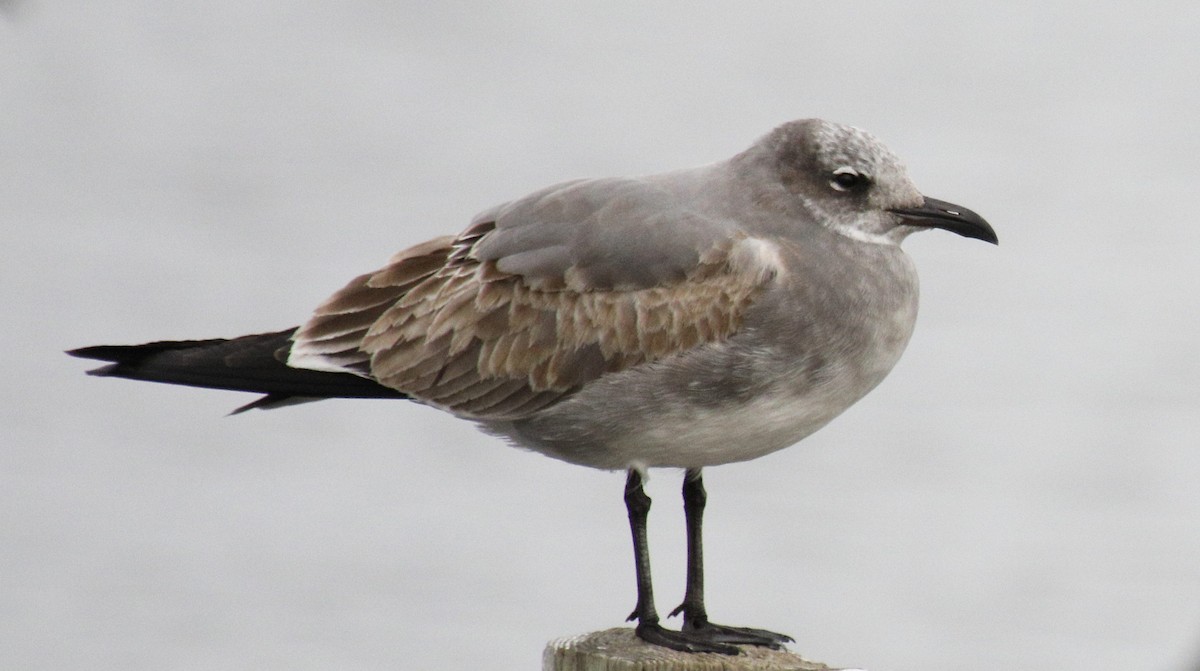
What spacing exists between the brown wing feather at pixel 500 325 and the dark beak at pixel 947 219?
75 centimetres

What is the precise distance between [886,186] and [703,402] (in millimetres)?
1174

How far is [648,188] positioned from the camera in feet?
22.2

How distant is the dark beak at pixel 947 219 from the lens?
694 centimetres

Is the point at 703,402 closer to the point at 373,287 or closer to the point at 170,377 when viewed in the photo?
the point at 373,287

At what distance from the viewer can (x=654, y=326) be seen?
6680 millimetres

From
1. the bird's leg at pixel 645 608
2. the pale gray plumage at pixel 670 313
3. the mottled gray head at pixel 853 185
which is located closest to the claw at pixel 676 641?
the bird's leg at pixel 645 608

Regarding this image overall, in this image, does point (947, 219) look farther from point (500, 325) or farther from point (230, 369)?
point (230, 369)

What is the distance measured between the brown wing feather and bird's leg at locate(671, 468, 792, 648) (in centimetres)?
80

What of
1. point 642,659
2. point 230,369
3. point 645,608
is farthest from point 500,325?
point 642,659

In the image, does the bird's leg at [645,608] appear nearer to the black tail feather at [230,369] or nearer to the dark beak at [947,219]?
the black tail feather at [230,369]

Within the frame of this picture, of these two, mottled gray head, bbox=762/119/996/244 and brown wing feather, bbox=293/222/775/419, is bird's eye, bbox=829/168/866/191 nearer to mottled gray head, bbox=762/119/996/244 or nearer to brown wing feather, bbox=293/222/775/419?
mottled gray head, bbox=762/119/996/244

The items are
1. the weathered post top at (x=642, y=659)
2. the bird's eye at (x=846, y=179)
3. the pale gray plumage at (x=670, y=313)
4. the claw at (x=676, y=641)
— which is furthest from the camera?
the bird's eye at (x=846, y=179)

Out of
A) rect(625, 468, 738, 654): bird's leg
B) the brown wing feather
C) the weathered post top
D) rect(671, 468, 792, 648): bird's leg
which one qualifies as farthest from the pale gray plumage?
the weathered post top

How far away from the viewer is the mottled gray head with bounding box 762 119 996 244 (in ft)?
22.7
